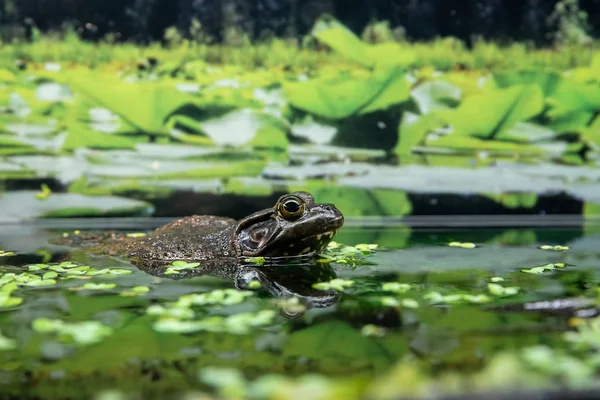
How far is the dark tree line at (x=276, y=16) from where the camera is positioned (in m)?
4.39

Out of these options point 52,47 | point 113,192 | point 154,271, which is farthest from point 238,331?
point 52,47

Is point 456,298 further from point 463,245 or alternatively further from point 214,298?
point 463,245

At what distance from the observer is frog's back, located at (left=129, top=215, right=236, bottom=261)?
2.51m

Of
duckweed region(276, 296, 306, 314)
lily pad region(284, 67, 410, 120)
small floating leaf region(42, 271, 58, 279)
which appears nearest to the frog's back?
small floating leaf region(42, 271, 58, 279)

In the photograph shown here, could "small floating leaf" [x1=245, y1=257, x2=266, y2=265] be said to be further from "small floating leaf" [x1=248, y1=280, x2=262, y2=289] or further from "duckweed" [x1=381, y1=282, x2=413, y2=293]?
"duckweed" [x1=381, y1=282, x2=413, y2=293]

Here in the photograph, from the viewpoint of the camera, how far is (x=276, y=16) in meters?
4.57

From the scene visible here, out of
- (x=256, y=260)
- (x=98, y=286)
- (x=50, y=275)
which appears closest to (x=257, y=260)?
(x=256, y=260)

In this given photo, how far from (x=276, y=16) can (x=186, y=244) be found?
2765 millimetres

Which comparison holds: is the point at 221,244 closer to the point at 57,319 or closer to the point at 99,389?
the point at 57,319

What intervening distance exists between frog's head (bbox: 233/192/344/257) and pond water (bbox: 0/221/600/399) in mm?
119

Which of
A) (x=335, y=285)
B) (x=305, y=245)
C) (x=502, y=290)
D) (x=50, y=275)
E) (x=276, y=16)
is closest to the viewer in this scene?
(x=502, y=290)

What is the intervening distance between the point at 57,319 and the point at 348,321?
2.75ft

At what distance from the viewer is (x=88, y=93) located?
429 cm

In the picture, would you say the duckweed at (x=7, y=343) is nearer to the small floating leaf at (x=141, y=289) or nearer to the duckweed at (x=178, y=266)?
the small floating leaf at (x=141, y=289)
